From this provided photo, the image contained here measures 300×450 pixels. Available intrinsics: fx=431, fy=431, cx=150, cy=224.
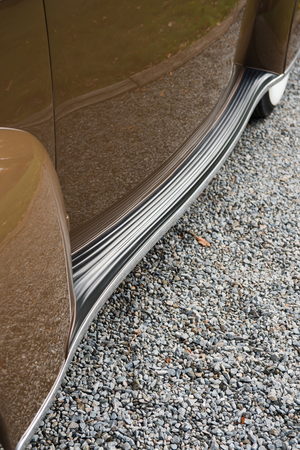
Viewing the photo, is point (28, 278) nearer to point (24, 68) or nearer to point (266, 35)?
point (24, 68)

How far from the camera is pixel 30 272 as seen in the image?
3.43 feet

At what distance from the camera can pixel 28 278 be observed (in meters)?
1.04

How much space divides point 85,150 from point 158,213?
0.51 m

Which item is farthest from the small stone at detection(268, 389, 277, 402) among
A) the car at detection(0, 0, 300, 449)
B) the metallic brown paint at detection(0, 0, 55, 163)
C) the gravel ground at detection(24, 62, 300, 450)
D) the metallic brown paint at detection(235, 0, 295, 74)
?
the metallic brown paint at detection(235, 0, 295, 74)

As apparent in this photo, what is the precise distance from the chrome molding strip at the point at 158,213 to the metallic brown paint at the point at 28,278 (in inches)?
7.2

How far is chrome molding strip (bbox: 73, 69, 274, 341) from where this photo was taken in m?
1.43

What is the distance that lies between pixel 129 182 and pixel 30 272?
701 mm

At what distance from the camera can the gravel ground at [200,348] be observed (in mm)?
1465

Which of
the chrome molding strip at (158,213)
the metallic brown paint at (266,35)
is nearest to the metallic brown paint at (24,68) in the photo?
the chrome molding strip at (158,213)

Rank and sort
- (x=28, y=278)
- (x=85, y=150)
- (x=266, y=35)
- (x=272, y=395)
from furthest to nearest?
1. (x=266, y=35)
2. (x=272, y=395)
3. (x=85, y=150)
4. (x=28, y=278)

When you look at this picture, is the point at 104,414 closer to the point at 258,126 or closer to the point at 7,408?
the point at 7,408

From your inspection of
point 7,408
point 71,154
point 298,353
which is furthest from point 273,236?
point 7,408

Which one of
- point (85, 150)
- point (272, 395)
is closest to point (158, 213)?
point (85, 150)

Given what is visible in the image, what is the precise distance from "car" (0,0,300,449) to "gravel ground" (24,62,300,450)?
1.15 ft
